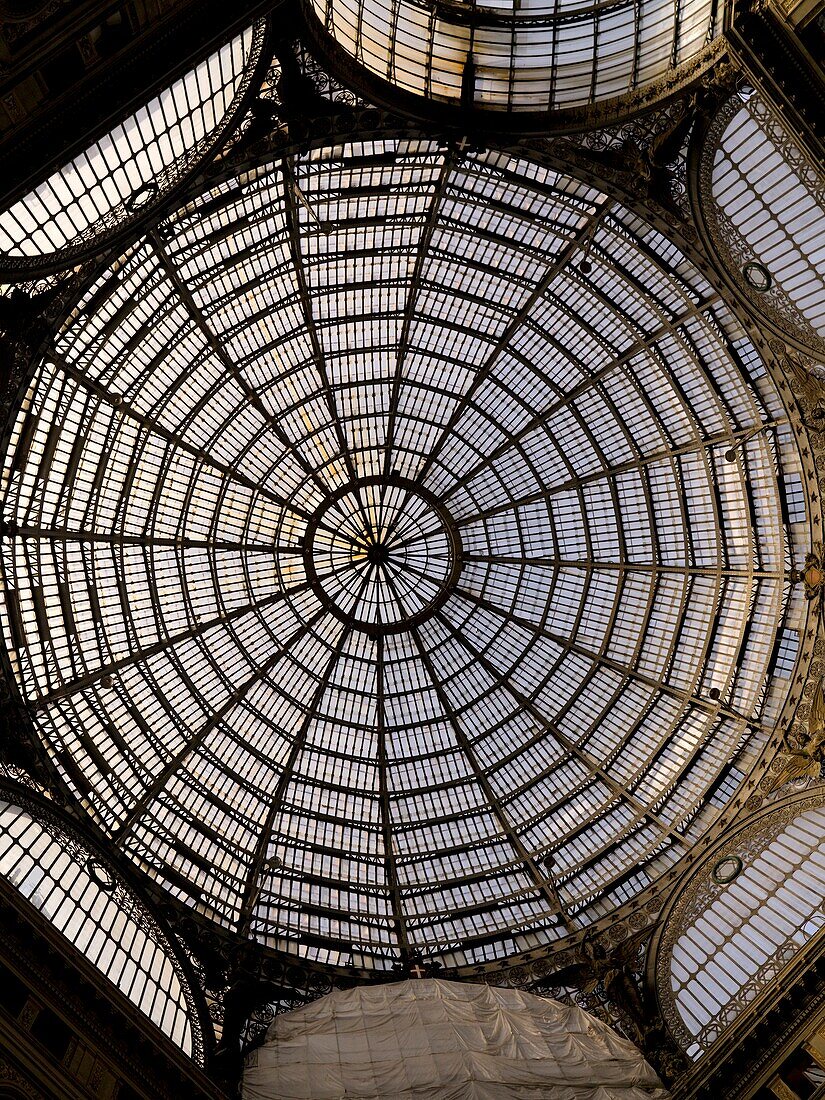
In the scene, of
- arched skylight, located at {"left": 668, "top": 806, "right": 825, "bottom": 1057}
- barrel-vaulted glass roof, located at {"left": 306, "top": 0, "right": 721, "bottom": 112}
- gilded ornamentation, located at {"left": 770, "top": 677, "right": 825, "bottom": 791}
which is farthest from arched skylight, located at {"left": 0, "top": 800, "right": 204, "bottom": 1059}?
barrel-vaulted glass roof, located at {"left": 306, "top": 0, "right": 721, "bottom": 112}

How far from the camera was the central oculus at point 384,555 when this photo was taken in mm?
39156

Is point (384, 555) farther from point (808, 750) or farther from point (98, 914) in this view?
point (808, 750)

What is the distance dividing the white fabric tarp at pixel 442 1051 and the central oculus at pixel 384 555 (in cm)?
1587

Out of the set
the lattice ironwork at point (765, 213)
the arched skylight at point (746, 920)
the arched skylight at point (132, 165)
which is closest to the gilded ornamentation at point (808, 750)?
the arched skylight at point (746, 920)

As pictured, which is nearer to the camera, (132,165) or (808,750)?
(132,165)

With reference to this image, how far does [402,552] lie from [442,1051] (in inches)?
791

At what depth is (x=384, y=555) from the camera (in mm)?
39406

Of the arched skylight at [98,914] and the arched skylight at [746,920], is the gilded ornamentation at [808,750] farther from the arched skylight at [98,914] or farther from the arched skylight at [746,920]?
the arched skylight at [98,914]

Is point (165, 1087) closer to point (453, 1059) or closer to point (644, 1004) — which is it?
point (453, 1059)

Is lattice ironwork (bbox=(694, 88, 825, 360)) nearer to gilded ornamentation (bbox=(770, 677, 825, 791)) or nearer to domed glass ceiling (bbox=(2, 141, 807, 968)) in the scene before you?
domed glass ceiling (bbox=(2, 141, 807, 968))

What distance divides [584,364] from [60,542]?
2078 centimetres

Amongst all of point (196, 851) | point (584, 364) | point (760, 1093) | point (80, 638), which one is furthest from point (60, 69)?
point (760, 1093)

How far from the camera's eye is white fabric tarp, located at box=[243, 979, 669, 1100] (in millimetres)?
25172

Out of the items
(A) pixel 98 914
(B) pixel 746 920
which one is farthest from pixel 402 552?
(B) pixel 746 920
